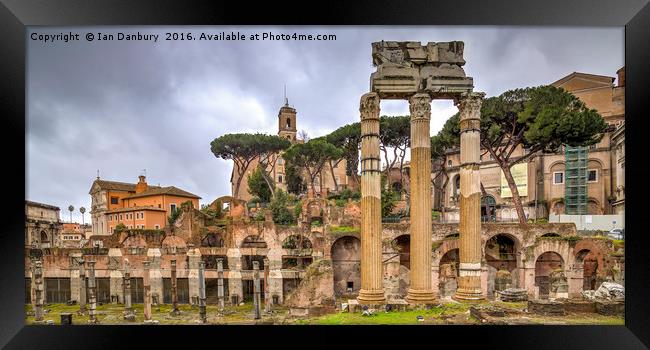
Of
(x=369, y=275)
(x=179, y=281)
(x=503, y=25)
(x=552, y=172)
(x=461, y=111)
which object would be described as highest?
(x=503, y=25)

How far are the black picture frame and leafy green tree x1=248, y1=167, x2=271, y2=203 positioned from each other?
17.7m

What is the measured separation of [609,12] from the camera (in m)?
4.43

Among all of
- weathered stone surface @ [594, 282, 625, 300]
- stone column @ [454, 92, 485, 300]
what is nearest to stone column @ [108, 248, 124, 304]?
stone column @ [454, 92, 485, 300]

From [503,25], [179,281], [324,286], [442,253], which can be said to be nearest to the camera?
[503,25]

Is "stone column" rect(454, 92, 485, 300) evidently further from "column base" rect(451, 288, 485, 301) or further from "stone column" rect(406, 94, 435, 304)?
"stone column" rect(406, 94, 435, 304)

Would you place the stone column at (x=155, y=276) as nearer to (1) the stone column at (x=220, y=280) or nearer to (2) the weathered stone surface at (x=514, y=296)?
(1) the stone column at (x=220, y=280)

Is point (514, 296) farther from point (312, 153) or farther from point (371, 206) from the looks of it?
point (312, 153)

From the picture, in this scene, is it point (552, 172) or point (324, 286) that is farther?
point (552, 172)

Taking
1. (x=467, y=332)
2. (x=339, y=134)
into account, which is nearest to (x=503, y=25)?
(x=467, y=332)

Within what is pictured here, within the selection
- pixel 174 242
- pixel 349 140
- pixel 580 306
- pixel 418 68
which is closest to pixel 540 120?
pixel 580 306

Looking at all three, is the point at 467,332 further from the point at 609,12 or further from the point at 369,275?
the point at 609,12

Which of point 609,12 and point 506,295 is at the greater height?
point 609,12

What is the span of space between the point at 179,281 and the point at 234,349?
8573 millimetres

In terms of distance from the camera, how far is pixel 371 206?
5867 mm
